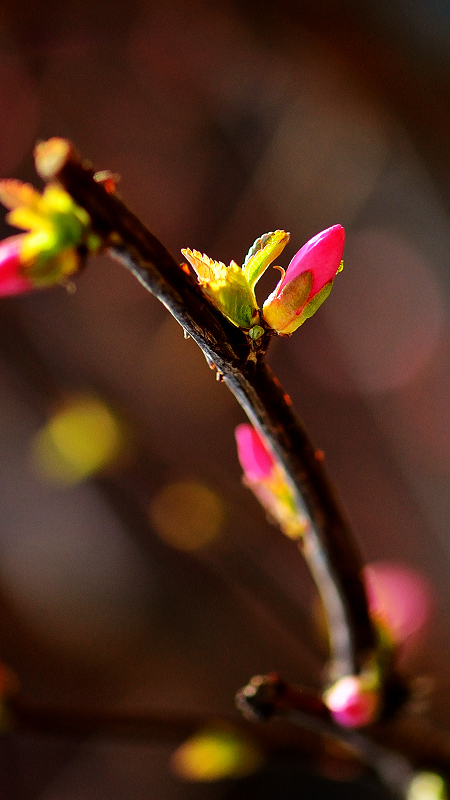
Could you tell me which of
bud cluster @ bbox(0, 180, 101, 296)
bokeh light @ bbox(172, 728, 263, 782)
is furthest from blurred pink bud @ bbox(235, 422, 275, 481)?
bokeh light @ bbox(172, 728, 263, 782)

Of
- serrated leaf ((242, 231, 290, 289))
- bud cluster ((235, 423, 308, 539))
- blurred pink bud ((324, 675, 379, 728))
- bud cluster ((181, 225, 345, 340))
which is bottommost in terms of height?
blurred pink bud ((324, 675, 379, 728))

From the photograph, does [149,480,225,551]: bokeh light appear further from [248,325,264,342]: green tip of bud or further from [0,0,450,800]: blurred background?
[248,325,264,342]: green tip of bud

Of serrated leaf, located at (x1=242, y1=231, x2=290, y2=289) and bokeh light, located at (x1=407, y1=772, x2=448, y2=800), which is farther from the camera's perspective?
bokeh light, located at (x1=407, y1=772, x2=448, y2=800)

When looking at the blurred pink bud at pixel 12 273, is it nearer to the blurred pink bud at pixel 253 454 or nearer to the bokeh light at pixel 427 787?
the blurred pink bud at pixel 253 454

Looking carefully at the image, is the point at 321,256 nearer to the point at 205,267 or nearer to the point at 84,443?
the point at 205,267

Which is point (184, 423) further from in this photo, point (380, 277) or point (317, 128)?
point (317, 128)

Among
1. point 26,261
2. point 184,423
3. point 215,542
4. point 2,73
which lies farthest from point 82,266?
point 2,73
